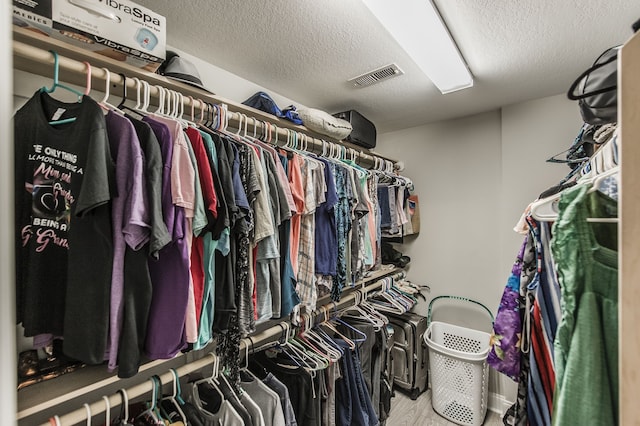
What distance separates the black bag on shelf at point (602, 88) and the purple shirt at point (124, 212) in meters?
1.09

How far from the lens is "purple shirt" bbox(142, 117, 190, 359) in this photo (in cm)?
84

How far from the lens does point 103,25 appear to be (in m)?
0.88

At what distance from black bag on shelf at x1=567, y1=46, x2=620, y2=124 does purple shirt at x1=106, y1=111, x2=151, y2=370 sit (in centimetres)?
109

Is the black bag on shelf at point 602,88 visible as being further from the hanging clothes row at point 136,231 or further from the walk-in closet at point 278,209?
the hanging clothes row at point 136,231

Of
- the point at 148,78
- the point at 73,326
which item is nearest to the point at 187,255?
the point at 73,326

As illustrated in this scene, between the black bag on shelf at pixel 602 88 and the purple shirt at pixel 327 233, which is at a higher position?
the black bag on shelf at pixel 602 88

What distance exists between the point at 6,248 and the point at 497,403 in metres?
2.91

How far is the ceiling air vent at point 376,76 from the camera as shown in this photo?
5.22 feet

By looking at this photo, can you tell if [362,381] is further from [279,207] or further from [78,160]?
[78,160]

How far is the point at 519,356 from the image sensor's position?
32.0 inches

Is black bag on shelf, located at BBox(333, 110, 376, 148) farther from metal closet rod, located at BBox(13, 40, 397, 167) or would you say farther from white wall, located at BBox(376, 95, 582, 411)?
white wall, located at BBox(376, 95, 582, 411)

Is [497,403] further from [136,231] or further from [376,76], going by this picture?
[136,231]

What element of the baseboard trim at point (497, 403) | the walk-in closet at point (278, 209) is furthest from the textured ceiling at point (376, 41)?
the baseboard trim at point (497, 403)

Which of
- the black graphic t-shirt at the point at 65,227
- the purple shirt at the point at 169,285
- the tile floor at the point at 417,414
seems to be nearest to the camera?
the black graphic t-shirt at the point at 65,227
